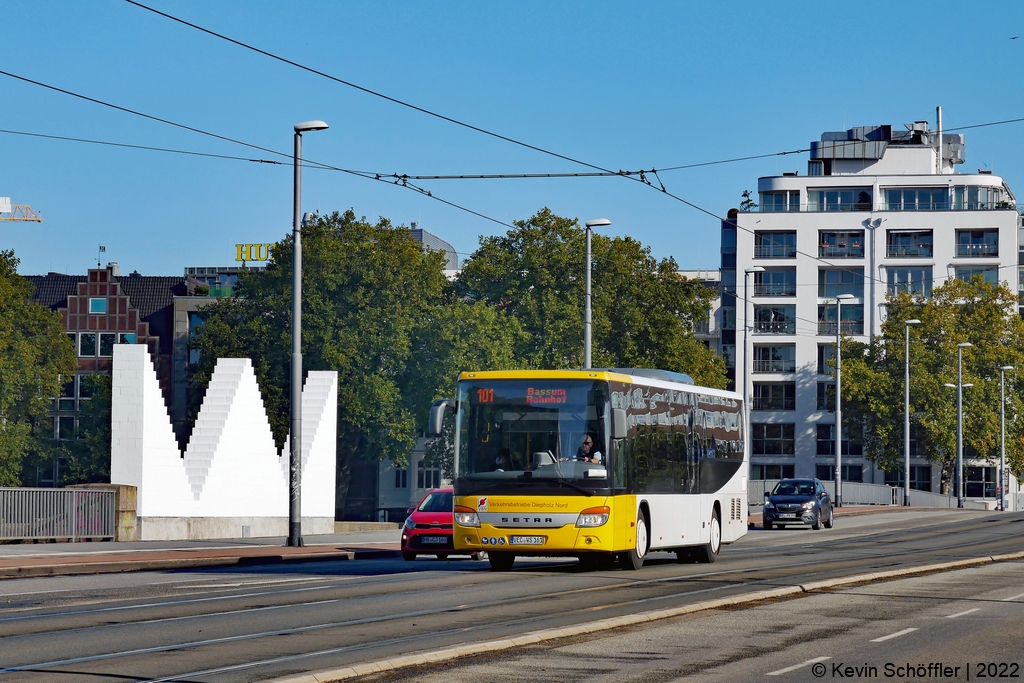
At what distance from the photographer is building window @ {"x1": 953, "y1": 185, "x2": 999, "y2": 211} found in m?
105

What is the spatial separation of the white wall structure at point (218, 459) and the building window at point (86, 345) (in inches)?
2617

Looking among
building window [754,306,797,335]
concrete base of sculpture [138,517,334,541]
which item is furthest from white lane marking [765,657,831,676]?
building window [754,306,797,335]

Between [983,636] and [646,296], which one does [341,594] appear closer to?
[983,636]

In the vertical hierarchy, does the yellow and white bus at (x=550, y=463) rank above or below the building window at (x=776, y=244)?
below

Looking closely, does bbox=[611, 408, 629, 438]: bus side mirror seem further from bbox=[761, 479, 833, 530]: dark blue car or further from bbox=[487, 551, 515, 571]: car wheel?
bbox=[761, 479, 833, 530]: dark blue car

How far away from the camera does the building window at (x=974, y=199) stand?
10462 centimetres

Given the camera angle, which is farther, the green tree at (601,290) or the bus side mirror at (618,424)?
the green tree at (601,290)

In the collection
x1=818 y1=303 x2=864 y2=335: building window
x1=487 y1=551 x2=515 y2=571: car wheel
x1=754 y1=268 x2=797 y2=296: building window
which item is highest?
x1=754 y1=268 x2=797 y2=296: building window

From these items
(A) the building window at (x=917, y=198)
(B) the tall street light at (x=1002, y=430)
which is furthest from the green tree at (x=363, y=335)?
(A) the building window at (x=917, y=198)

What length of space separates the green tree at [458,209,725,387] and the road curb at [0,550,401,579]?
4848 centimetres

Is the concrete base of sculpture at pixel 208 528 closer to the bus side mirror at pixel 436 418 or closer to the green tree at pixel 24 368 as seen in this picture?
the bus side mirror at pixel 436 418

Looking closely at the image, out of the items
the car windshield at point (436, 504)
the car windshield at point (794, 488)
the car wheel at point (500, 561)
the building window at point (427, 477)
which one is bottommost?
the building window at point (427, 477)

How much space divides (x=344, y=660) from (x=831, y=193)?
99106 millimetres

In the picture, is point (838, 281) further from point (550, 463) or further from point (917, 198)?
point (550, 463)
